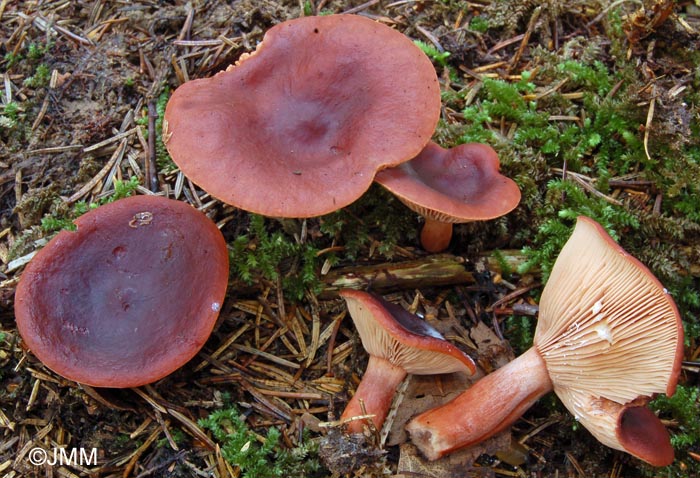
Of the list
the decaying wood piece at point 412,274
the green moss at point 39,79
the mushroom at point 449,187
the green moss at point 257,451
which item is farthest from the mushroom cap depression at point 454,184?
the green moss at point 39,79

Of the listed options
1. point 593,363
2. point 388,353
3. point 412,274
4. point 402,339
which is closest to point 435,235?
point 412,274

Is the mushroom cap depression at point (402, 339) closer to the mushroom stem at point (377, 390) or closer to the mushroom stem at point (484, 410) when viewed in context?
the mushroom stem at point (377, 390)

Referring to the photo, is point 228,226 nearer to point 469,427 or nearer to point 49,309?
point 49,309

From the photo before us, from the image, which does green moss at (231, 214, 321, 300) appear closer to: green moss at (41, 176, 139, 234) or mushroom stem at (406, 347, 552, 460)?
green moss at (41, 176, 139, 234)

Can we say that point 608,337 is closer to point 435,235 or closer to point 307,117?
point 435,235

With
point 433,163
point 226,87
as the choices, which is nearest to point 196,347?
point 226,87

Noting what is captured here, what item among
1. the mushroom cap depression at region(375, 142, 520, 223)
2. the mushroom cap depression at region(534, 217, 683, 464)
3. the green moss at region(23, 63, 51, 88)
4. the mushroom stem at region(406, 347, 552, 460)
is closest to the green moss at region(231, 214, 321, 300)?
the mushroom cap depression at region(375, 142, 520, 223)
